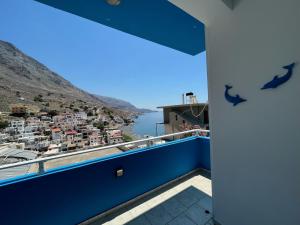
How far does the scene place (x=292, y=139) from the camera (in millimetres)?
1013

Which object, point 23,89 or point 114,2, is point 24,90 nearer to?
point 23,89

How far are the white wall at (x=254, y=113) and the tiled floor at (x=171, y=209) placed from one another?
13.2 inches

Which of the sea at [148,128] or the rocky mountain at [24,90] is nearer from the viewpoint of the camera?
the rocky mountain at [24,90]

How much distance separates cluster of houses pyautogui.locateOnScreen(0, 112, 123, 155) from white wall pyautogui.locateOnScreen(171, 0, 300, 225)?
307 cm

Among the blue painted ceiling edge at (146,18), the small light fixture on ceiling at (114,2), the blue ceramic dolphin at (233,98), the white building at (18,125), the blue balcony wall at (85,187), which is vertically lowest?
the blue balcony wall at (85,187)

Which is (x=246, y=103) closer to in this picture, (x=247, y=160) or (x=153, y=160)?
(x=247, y=160)

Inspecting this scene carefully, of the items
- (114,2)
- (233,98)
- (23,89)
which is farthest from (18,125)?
(233,98)

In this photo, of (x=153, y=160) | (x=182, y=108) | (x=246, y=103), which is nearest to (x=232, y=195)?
(x=246, y=103)

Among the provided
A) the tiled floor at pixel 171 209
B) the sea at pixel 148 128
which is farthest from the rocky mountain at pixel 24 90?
the tiled floor at pixel 171 209

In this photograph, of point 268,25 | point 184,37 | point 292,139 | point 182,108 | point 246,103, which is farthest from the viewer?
point 182,108

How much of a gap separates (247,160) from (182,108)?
7089 millimetres

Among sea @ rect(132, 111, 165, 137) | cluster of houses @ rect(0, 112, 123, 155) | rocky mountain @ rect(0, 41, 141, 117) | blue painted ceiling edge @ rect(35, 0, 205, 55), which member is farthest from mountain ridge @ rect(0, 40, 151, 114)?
blue painted ceiling edge @ rect(35, 0, 205, 55)

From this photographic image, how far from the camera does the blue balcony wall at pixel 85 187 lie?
1385 mm

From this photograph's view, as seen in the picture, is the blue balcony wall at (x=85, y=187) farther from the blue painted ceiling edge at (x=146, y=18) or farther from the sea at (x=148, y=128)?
the blue painted ceiling edge at (x=146, y=18)
